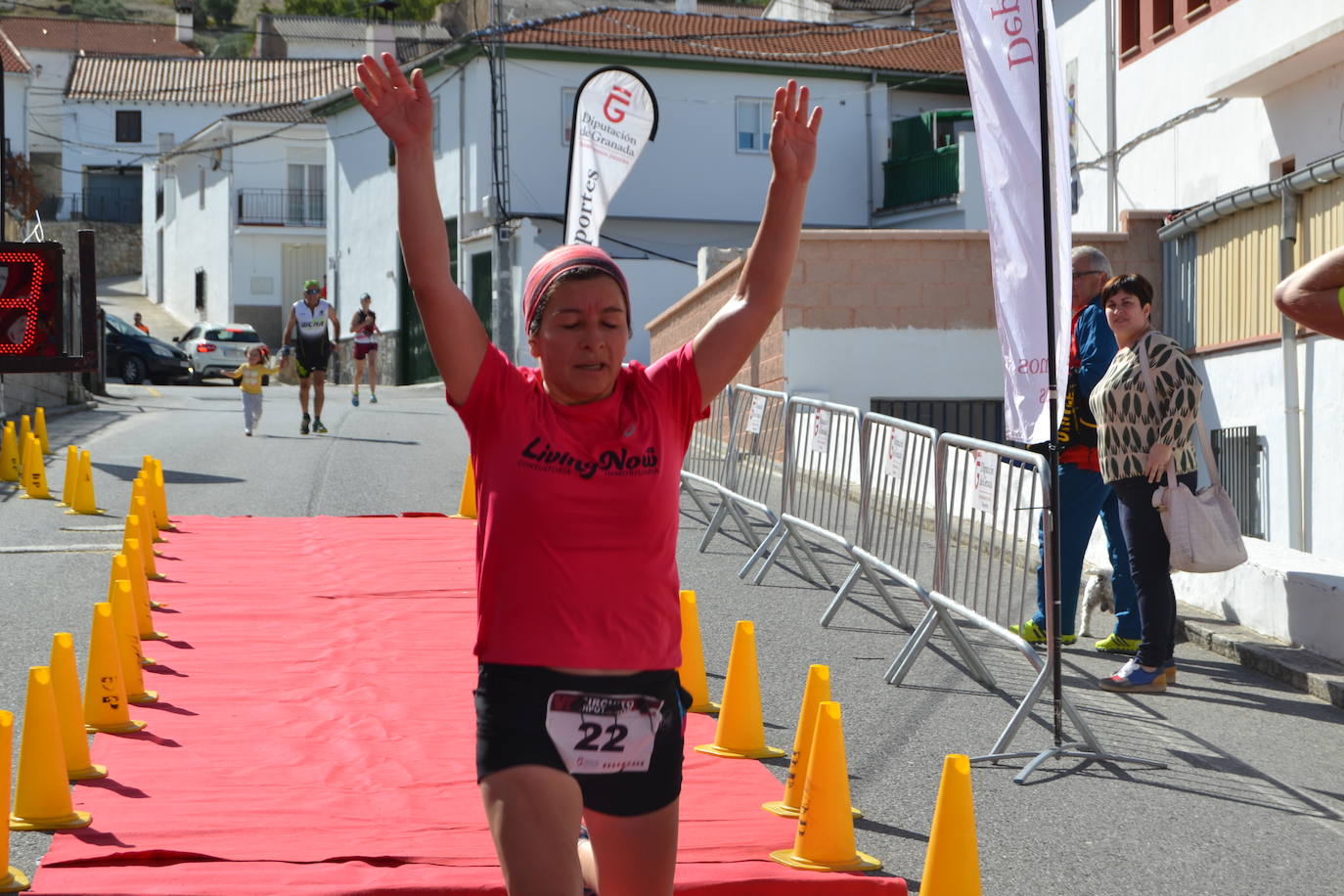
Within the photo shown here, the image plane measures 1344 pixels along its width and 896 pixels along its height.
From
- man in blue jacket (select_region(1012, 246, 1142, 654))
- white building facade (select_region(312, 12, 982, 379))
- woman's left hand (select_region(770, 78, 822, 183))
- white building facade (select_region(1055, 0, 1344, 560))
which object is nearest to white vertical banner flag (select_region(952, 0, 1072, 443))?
man in blue jacket (select_region(1012, 246, 1142, 654))

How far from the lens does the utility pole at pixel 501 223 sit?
116 ft

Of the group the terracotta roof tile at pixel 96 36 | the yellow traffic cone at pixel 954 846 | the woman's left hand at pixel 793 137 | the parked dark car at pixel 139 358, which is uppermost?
the terracotta roof tile at pixel 96 36

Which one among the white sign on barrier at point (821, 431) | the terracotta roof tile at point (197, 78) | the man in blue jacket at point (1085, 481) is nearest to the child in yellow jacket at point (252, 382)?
the white sign on barrier at point (821, 431)

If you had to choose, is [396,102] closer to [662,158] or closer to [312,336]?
[312,336]

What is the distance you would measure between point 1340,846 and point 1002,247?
285cm

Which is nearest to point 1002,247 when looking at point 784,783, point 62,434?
point 784,783

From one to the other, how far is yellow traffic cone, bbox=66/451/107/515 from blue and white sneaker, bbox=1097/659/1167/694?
29.7ft

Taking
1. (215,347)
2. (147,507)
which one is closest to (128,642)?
(147,507)

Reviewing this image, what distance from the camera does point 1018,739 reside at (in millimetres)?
7207

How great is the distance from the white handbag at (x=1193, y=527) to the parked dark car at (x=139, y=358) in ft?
115

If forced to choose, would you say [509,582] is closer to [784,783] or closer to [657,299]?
[784,783]

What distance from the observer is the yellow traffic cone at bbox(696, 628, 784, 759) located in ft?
22.0

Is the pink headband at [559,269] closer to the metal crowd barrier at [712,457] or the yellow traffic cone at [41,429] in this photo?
the metal crowd barrier at [712,457]

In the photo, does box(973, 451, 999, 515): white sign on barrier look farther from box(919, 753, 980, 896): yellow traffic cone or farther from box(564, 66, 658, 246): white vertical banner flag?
box(564, 66, 658, 246): white vertical banner flag
